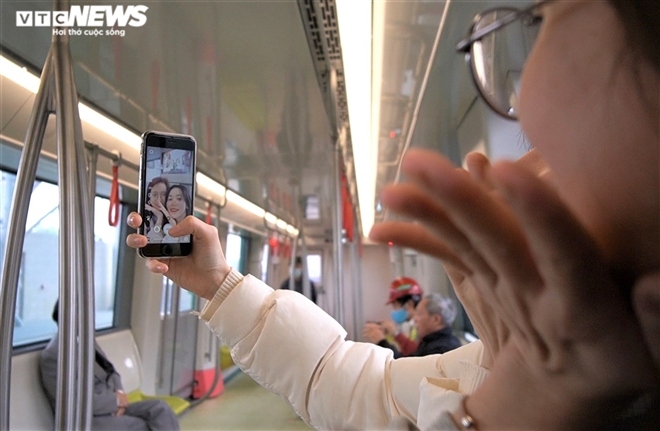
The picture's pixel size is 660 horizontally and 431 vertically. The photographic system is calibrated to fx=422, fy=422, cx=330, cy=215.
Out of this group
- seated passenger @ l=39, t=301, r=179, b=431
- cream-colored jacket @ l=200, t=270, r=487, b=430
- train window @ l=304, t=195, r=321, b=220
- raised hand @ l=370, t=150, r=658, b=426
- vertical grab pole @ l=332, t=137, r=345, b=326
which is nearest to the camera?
raised hand @ l=370, t=150, r=658, b=426

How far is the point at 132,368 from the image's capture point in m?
3.16

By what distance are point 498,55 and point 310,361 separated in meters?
0.44

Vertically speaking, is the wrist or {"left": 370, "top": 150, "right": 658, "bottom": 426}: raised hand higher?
{"left": 370, "top": 150, "right": 658, "bottom": 426}: raised hand

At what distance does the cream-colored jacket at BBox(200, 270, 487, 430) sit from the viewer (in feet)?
1.82

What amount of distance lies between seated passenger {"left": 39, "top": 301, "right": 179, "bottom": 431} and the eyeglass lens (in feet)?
6.85

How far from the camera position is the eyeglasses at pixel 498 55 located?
254 mm

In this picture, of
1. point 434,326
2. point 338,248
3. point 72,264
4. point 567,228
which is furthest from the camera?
point 434,326

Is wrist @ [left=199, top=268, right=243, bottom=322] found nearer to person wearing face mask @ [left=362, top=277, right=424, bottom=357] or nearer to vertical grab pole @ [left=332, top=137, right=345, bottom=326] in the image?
vertical grab pole @ [left=332, top=137, right=345, bottom=326]

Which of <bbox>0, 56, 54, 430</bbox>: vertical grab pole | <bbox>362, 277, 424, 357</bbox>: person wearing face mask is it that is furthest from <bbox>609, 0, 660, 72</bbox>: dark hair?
<bbox>362, 277, 424, 357</bbox>: person wearing face mask

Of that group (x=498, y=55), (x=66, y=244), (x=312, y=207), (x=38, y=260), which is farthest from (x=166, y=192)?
(x=312, y=207)

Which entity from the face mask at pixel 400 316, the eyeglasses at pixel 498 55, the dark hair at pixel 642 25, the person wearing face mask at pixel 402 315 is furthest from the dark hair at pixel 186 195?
the face mask at pixel 400 316

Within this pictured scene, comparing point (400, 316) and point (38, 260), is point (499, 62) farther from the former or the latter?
point (38, 260)

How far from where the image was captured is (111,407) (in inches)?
84.2

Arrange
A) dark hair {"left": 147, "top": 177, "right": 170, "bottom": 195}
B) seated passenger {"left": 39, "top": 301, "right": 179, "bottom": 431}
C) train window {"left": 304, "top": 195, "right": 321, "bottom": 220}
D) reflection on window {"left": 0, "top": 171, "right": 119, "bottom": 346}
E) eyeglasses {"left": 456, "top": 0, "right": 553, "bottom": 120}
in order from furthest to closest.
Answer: train window {"left": 304, "top": 195, "right": 321, "bottom": 220}, reflection on window {"left": 0, "top": 171, "right": 119, "bottom": 346}, seated passenger {"left": 39, "top": 301, "right": 179, "bottom": 431}, dark hair {"left": 147, "top": 177, "right": 170, "bottom": 195}, eyeglasses {"left": 456, "top": 0, "right": 553, "bottom": 120}
